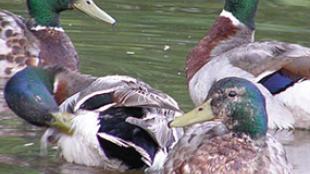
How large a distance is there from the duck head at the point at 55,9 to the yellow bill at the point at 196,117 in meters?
3.92

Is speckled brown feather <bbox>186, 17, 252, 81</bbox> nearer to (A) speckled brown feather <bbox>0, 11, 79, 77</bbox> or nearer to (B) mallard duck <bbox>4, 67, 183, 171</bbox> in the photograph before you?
(A) speckled brown feather <bbox>0, 11, 79, 77</bbox>

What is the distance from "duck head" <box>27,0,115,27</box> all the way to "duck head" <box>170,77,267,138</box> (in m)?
3.97

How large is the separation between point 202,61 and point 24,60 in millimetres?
1800

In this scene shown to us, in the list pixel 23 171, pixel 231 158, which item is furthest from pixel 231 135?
pixel 23 171

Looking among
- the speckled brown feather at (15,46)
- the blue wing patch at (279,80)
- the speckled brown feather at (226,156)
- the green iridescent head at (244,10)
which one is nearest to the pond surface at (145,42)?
the blue wing patch at (279,80)

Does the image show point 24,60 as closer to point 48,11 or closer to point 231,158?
point 48,11

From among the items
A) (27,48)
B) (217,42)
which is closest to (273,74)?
(217,42)

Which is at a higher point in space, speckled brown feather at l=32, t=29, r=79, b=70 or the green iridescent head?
the green iridescent head

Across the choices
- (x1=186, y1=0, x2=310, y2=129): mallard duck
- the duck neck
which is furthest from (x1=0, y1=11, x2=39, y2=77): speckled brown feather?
(x1=186, y1=0, x2=310, y2=129): mallard duck

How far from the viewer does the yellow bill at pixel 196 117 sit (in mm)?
8727

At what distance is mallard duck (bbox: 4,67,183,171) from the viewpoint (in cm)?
915

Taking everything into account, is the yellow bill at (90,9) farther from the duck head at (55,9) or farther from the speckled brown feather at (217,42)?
the speckled brown feather at (217,42)

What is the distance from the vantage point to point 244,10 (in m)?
12.2

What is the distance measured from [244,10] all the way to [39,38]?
201cm
